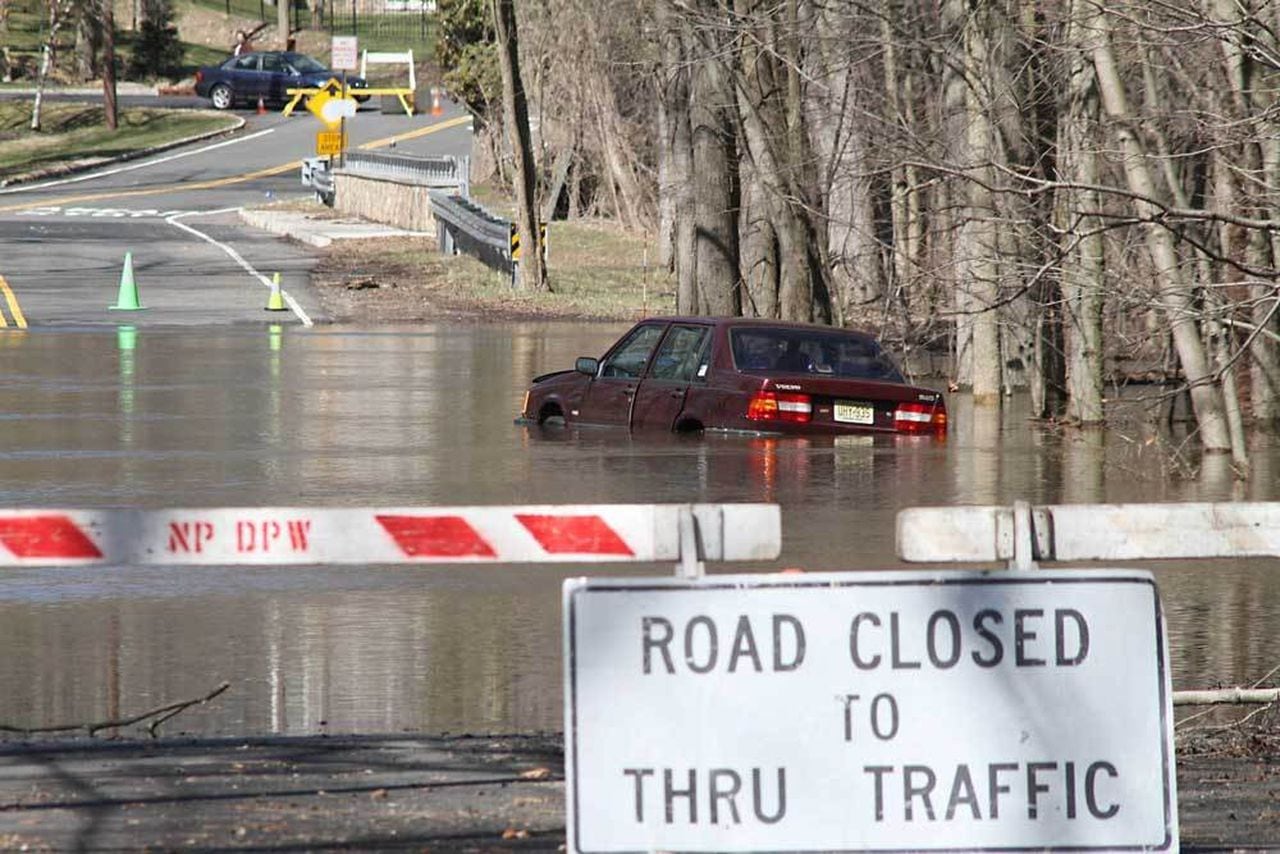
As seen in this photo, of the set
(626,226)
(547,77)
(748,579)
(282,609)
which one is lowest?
(282,609)

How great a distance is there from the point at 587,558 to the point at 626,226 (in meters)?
48.6

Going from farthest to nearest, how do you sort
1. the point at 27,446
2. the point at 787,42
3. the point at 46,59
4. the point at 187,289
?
the point at 46,59 → the point at 187,289 → the point at 787,42 → the point at 27,446

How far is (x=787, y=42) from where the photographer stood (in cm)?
2764

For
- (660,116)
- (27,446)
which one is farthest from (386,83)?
(27,446)

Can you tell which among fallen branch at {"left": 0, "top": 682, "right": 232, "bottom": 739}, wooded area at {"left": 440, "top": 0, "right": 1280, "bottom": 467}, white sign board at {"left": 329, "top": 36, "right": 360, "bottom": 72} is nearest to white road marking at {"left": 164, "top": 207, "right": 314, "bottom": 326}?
wooded area at {"left": 440, "top": 0, "right": 1280, "bottom": 467}

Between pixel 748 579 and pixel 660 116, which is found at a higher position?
pixel 660 116

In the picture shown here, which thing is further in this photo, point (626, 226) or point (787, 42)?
point (626, 226)

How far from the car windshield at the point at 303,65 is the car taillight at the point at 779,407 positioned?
220 ft

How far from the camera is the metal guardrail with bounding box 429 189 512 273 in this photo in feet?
130

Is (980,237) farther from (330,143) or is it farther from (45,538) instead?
(330,143)

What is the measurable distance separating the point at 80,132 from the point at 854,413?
6201 centimetres

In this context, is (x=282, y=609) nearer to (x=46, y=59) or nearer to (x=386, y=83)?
(x=46, y=59)

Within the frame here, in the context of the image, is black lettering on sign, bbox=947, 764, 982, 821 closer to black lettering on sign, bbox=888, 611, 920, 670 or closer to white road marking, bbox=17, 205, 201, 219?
black lettering on sign, bbox=888, 611, 920, 670

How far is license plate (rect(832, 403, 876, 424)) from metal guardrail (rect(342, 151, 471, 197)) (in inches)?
1222
